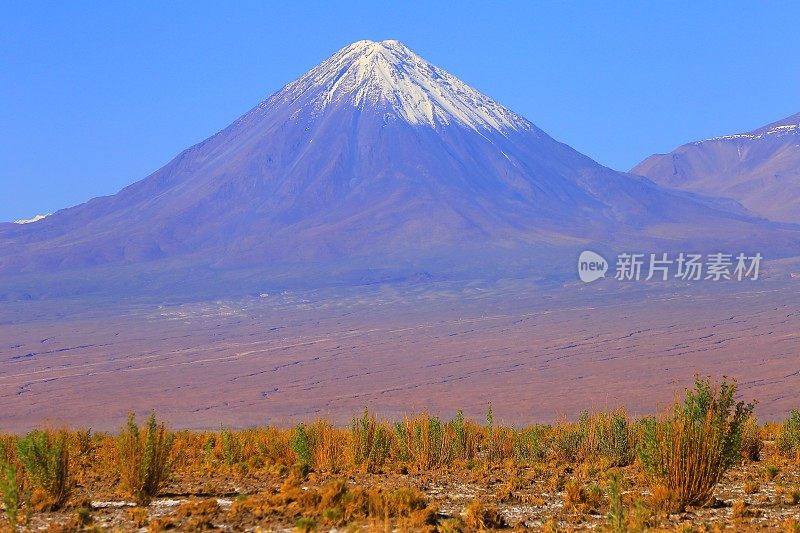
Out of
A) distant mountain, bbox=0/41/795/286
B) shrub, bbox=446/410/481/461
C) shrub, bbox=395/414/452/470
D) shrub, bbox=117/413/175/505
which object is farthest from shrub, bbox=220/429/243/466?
distant mountain, bbox=0/41/795/286

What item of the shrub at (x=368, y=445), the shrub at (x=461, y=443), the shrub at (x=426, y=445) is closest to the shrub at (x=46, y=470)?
the shrub at (x=368, y=445)

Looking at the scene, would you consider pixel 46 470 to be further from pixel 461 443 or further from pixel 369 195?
pixel 369 195

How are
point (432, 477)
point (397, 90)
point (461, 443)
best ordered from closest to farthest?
point (432, 477)
point (461, 443)
point (397, 90)

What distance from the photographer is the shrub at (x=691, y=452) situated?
8453mm

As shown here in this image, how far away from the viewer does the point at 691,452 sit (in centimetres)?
842

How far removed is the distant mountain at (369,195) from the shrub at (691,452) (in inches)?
3781

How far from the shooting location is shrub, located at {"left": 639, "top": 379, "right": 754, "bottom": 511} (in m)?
8.45

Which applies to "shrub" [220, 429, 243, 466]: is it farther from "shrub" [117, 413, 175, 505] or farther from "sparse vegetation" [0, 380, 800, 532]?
"shrub" [117, 413, 175, 505]

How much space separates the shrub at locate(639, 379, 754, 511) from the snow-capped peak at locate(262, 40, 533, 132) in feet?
508

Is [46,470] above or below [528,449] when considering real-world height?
above

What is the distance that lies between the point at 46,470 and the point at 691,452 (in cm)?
523

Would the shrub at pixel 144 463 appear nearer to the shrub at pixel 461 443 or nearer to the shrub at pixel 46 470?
the shrub at pixel 46 470

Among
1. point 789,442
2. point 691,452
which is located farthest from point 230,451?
point 789,442

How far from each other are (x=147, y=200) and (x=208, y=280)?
156 ft
